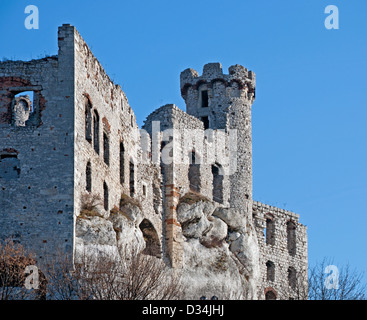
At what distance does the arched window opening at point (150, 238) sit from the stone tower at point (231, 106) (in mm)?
9359

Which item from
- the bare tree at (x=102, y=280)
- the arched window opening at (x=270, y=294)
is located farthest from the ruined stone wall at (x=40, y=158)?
the arched window opening at (x=270, y=294)

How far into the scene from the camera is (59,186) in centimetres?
4397

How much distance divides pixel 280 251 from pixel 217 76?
12.8 metres

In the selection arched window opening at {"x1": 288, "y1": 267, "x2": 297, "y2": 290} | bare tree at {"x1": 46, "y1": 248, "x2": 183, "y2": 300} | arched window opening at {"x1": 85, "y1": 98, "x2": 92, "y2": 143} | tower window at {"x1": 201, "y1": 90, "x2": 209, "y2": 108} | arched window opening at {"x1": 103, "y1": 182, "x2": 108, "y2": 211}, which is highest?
tower window at {"x1": 201, "y1": 90, "x2": 209, "y2": 108}

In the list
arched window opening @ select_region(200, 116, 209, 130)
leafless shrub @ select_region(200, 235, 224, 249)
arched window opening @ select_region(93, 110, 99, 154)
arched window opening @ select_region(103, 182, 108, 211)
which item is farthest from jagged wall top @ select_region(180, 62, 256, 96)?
arched window opening @ select_region(103, 182, 108, 211)

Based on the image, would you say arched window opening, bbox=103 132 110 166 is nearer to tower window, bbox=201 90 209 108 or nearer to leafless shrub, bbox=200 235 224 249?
leafless shrub, bbox=200 235 224 249

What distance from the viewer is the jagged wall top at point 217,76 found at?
215ft

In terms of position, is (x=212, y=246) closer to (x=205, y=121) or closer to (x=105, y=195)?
(x=205, y=121)

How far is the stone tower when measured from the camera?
208 ft

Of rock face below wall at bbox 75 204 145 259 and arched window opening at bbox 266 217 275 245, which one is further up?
arched window opening at bbox 266 217 275 245

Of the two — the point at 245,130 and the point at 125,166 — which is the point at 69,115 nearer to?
the point at 125,166

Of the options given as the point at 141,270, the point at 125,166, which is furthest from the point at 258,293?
the point at 141,270

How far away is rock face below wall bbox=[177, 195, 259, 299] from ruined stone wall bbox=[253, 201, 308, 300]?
17.8 ft
